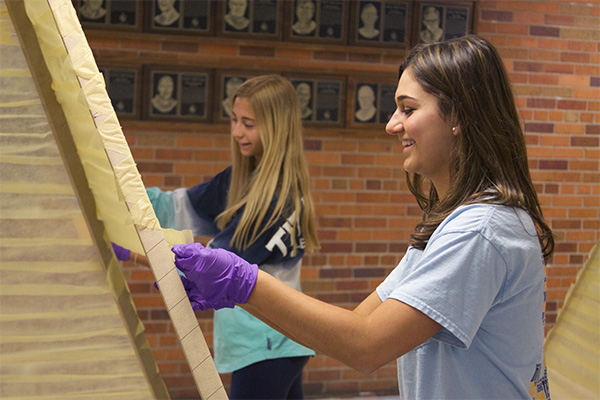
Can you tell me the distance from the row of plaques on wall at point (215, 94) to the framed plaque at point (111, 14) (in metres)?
0.20

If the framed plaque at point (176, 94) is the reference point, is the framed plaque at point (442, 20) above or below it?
above

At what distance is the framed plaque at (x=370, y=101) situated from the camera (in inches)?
129

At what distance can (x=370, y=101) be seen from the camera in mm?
3289

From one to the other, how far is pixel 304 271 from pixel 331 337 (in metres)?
2.31

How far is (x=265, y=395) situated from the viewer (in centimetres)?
186

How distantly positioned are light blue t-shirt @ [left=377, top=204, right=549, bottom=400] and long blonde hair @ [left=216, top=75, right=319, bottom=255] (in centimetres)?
93

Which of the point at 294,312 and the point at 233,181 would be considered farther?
the point at 233,181

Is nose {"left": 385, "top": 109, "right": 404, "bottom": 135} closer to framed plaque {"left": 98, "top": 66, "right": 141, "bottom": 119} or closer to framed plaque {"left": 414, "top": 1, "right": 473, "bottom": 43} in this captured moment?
framed plaque {"left": 98, "top": 66, "right": 141, "bottom": 119}

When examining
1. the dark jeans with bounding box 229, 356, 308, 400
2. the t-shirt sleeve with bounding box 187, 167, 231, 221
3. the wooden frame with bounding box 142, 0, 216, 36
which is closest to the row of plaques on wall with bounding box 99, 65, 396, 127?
the wooden frame with bounding box 142, 0, 216, 36

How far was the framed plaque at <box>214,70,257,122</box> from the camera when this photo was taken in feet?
10.2

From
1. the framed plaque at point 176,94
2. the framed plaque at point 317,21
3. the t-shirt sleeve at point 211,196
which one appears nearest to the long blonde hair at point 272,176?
the t-shirt sleeve at point 211,196

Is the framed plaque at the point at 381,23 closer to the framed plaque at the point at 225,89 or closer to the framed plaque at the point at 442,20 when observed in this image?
the framed plaque at the point at 442,20

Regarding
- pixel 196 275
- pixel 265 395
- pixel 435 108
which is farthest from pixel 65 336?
pixel 265 395

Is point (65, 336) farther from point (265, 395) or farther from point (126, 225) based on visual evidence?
point (265, 395)
